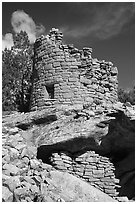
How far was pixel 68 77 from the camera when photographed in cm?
1193

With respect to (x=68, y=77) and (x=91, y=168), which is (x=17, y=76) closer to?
(x=68, y=77)

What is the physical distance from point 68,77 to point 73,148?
416 cm

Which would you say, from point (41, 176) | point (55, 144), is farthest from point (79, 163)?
point (41, 176)

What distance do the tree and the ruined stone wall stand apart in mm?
2641

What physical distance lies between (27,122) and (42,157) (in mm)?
1665

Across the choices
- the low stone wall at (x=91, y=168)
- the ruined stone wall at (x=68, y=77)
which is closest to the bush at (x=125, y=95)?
the ruined stone wall at (x=68, y=77)

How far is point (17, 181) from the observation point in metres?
6.53

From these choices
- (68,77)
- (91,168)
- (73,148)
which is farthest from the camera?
(68,77)

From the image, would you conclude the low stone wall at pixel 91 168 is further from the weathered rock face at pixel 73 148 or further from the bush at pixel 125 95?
the bush at pixel 125 95

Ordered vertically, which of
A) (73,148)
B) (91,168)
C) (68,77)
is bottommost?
(91,168)

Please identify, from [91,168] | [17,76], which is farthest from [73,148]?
[17,76]

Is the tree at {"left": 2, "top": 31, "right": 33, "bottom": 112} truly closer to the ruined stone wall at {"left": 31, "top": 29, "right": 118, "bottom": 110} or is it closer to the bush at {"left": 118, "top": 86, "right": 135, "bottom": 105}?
the ruined stone wall at {"left": 31, "top": 29, "right": 118, "bottom": 110}

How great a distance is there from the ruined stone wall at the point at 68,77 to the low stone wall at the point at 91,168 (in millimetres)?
3437

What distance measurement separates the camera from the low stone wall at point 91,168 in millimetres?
8109
